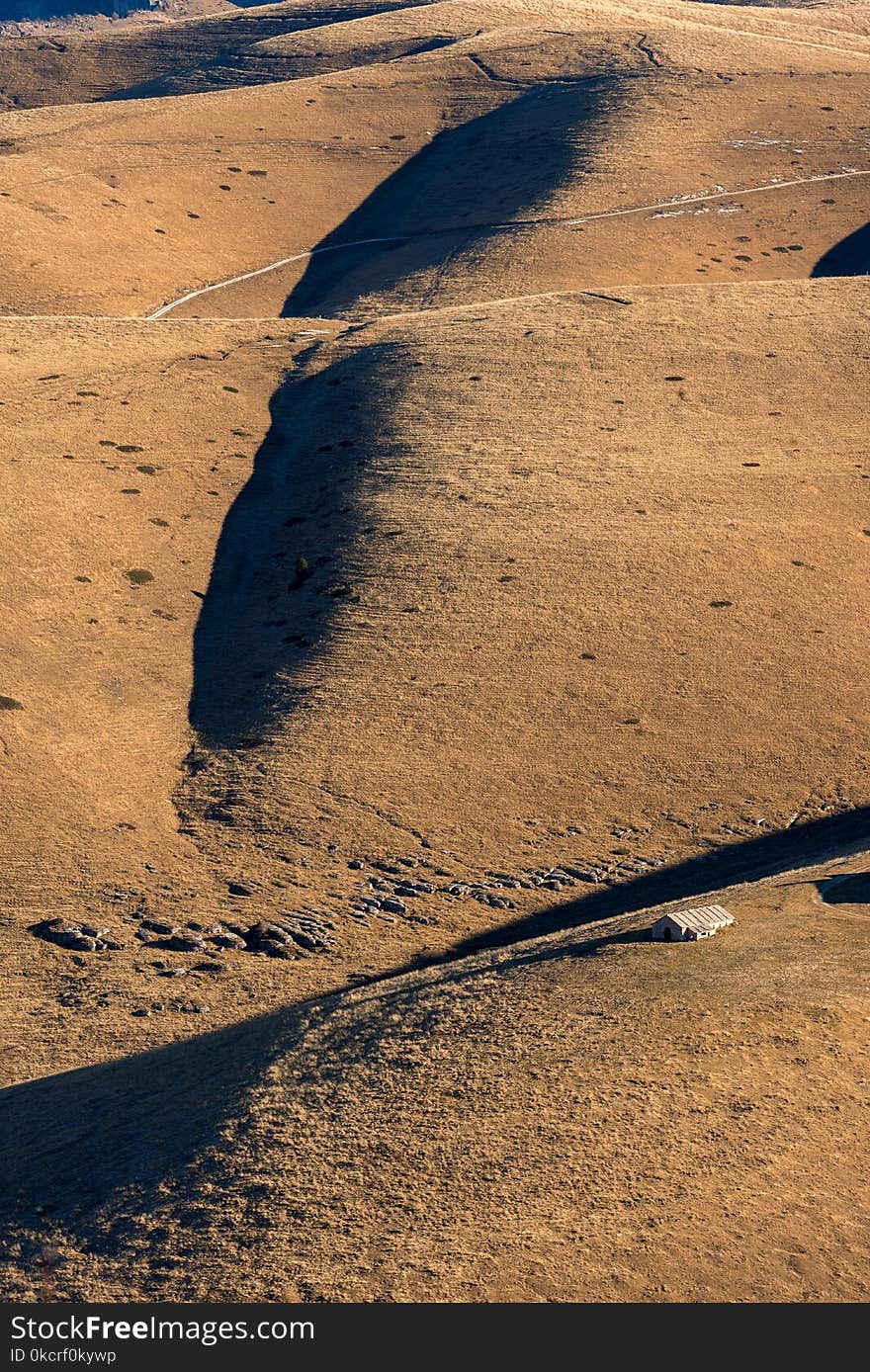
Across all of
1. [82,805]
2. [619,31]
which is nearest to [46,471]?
[82,805]

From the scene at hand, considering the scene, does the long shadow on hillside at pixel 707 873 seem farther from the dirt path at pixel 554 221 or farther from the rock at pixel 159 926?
the dirt path at pixel 554 221

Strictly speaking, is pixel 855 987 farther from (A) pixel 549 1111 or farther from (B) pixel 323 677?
(B) pixel 323 677

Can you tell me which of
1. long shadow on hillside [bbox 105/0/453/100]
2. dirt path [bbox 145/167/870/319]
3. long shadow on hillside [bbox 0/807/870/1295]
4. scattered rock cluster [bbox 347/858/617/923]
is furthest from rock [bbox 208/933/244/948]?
long shadow on hillside [bbox 105/0/453/100]

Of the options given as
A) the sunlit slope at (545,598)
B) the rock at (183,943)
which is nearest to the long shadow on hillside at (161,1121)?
the rock at (183,943)

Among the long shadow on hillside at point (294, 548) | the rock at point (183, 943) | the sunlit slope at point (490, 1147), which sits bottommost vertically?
the long shadow on hillside at point (294, 548)

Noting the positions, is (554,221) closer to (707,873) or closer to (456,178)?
(456,178)

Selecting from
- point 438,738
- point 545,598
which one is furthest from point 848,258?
point 438,738

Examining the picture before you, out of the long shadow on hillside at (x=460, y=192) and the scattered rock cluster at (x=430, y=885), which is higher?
the long shadow on hillside at (x=460, y=192)

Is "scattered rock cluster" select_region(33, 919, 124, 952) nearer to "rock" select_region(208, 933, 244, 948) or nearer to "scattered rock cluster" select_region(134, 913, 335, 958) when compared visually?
"scattered rock cluster" select_region(134, 913, 335, 958)
